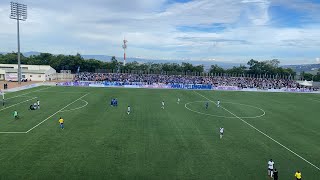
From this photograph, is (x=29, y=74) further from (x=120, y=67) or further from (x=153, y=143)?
(x=153, y=143)

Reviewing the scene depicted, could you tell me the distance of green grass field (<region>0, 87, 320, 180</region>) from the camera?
2162 cm

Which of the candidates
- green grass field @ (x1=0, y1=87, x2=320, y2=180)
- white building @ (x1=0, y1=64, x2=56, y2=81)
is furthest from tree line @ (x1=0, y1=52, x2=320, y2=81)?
green grass field @ (x1=0, y1=87, x2=320, y2=180)

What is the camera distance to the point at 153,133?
31938 mm

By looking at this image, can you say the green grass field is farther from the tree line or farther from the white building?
the tree line

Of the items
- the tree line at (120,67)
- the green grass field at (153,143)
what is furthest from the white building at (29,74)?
the green grass field at (153,143)

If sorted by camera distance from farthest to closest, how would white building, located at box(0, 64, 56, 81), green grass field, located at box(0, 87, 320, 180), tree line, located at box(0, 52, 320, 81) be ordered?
tree line, located at box(0, 52, 320, 81)
white building, located at box(0, 64, 56, 81)
green grass field, located at box(0, 87, 320, 180)

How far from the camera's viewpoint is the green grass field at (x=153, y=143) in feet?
70.9

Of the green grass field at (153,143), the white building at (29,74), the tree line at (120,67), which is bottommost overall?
the green grass field at (153,143)

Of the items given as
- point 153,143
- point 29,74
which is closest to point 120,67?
point 29,74

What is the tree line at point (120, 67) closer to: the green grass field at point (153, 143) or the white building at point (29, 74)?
the white building at point (29, 74)

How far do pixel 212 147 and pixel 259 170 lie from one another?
5.82 m

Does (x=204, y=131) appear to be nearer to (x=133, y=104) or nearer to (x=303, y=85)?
(x=133, y=104)

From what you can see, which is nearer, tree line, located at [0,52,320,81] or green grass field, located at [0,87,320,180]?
green grass field, located at [0,87,320,180]

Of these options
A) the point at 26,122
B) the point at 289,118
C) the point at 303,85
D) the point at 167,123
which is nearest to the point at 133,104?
the point at 167,123
